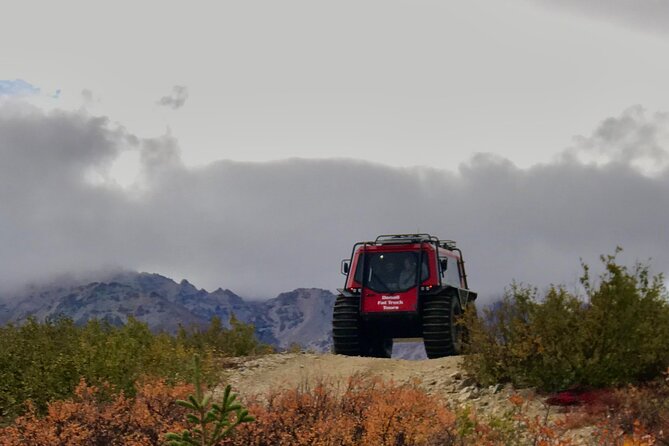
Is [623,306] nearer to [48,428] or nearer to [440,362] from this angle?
[440,362]

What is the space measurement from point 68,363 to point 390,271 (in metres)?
8.52

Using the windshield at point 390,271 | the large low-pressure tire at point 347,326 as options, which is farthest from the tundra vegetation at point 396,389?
the windshield at point 390,271

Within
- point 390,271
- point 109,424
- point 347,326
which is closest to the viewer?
point 109,424

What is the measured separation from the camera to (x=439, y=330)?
19.0m

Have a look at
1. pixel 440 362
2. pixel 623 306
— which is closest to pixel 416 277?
pixel 440 362

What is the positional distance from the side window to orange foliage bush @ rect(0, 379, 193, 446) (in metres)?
11.3

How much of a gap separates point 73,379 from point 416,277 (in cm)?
874

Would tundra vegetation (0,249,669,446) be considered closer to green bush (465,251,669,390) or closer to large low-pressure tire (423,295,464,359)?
green bush (465,251,669,390)

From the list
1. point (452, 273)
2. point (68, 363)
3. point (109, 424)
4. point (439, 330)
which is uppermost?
point (452, 273)

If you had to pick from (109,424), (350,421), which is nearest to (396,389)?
(350,421)

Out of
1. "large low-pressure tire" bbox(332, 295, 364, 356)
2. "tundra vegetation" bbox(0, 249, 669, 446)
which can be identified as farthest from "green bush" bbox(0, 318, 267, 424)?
"large low-pressure tire" bbox(332, 295, 364, 356)

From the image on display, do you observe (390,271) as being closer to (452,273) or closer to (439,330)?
(439,330)

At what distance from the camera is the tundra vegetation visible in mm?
9570

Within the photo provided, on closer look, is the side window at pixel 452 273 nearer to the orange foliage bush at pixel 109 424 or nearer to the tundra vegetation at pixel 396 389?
the tundra vegetation at pixel 396 389
